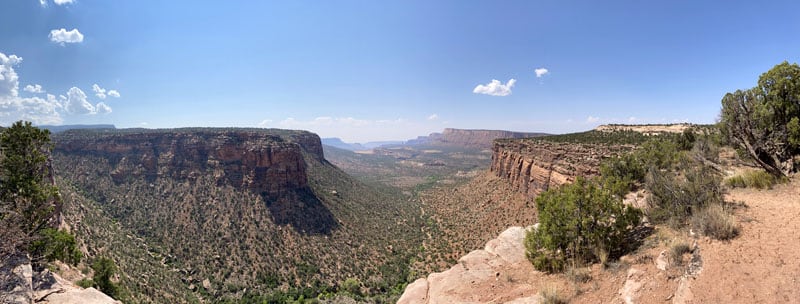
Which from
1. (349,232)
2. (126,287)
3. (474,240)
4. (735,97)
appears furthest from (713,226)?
(349,232)

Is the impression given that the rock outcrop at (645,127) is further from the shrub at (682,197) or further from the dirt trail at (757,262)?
the dirt trail at (757,262)

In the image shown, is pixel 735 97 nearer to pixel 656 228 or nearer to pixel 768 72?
pixel 768 72

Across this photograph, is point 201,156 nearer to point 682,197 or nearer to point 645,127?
point 682,197

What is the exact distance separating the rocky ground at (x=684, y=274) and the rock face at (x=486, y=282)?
37mm

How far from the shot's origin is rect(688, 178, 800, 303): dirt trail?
255 inches

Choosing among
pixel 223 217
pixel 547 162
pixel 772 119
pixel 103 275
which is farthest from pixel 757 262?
pixel 223 217

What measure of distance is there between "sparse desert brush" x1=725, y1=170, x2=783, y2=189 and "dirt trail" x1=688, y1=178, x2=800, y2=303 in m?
2.48

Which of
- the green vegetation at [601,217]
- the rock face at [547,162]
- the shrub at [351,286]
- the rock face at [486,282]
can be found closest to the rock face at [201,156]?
the shrub at [351,286]

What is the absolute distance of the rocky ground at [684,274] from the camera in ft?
22.4

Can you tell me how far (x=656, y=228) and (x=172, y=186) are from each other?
68.6 metres

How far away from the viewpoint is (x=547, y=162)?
141 feet

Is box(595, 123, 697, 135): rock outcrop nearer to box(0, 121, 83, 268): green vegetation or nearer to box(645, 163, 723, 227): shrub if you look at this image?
box(645, 163, 723, 227): shrub

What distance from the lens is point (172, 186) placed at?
2105 inches

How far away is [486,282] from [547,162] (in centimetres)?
3729
